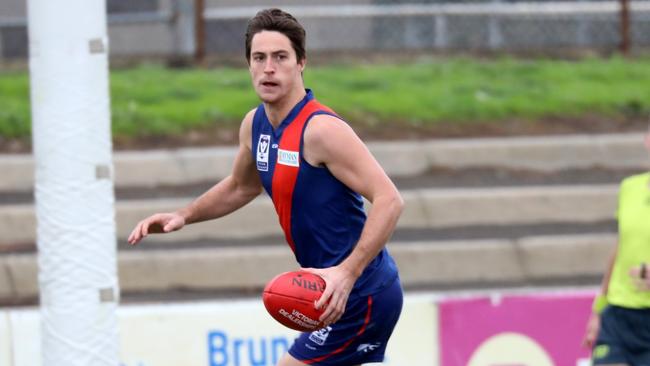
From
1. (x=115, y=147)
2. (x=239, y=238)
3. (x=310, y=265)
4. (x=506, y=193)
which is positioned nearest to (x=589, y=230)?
(x=506, y=193)

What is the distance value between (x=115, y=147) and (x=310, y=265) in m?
7.46

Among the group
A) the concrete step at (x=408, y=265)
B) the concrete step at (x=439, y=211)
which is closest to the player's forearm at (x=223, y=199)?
the concrete step at (x=408, y=265)

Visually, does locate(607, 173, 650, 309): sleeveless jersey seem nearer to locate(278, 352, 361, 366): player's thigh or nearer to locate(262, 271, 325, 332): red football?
locate(278, 352, 361, 366): player's thigh

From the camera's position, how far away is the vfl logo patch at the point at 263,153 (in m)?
4.64

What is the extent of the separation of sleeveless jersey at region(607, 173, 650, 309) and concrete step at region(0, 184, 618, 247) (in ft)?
16.4

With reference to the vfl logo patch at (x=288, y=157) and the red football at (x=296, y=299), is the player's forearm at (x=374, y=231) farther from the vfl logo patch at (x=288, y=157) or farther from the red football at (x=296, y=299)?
the vfl logo patch at (x=288, y=157)

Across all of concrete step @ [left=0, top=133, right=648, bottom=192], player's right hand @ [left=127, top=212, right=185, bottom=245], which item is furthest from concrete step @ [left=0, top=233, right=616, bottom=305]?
player's right hand @ [left=127, top=212, right=185, bottom=245]

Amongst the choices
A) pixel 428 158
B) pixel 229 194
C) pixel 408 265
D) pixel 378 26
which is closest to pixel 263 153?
pixel 229 194

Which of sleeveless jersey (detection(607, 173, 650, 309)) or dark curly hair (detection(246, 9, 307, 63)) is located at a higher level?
dark curly hair (detection(246, 9, 307, 63))

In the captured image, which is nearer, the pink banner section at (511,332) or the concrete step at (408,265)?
the pink banner section at (511,332)

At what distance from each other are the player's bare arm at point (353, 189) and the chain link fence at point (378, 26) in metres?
9.94

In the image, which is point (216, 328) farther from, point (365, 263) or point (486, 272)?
point (486, 272)

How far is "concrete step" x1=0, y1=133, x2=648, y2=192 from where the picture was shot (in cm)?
1137

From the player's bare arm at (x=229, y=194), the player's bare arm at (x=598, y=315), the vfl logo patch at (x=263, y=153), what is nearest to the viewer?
the vfl logo patch at (x=263, y=153)
